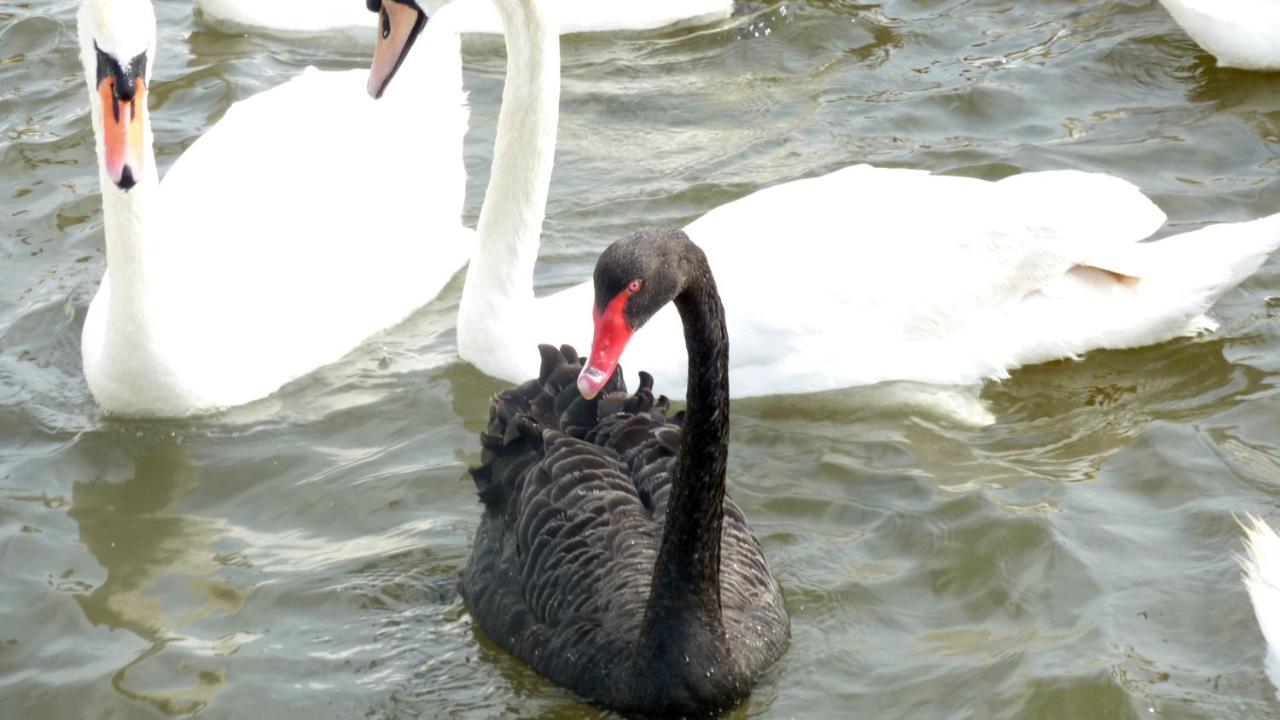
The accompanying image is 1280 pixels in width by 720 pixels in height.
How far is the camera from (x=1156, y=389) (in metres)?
7.56

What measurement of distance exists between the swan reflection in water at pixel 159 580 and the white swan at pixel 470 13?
4652 millimetres

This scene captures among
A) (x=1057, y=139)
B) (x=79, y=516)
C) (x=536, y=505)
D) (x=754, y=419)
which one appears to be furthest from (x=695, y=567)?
(x=1057, y=139)

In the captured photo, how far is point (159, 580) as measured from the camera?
658 cm

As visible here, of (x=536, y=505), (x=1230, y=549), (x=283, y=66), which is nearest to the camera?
(x=536, y=505)

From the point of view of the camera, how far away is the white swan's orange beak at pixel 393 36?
7.27 metres

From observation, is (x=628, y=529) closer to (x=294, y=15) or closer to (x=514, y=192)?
(x=514, y=192)

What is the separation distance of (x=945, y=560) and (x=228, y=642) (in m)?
2.46

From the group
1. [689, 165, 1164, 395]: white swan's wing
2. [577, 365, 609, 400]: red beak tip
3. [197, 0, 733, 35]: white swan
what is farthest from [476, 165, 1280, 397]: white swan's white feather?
[197, 0, 733, 35]: white swan

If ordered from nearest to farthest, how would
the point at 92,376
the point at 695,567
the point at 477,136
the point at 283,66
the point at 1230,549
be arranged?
the point at 695,567, the point at 1230,549, the point at 92,376, the point at 477,136, the point at 283,66

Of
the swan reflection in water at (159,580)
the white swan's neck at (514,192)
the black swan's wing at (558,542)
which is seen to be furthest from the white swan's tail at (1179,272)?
the swan reflection in water at (159,580)

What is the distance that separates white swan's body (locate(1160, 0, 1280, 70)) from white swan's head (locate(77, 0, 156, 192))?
5.91 meters

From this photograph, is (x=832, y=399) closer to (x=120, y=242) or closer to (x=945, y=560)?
(x=945, y=560)

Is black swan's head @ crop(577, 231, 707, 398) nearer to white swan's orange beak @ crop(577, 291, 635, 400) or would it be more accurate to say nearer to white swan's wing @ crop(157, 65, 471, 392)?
white swan's orange beak @ crop(577, 291, 635, 400)

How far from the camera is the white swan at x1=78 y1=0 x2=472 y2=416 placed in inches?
275
